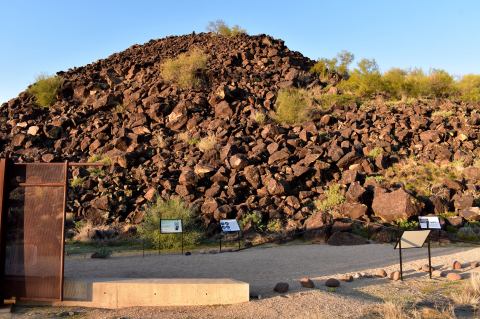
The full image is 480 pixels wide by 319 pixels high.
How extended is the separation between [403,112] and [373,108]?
217 cm

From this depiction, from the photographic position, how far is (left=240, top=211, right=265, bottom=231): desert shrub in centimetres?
1886

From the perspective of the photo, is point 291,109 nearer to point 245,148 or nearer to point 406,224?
point 245,148

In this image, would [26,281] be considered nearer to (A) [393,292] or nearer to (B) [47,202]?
(B) [47,202]

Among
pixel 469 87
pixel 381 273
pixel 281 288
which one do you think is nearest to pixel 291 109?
pixel 469 87

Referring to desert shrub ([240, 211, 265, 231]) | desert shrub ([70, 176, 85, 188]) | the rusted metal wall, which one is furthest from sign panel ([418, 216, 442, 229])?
desert shrub ([70, 176, 85, 188])

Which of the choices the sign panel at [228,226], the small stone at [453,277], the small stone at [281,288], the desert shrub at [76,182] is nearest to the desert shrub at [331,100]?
the desert shrub at [76,182]

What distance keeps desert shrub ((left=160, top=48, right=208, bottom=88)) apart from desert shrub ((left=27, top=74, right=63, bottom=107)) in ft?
27.9

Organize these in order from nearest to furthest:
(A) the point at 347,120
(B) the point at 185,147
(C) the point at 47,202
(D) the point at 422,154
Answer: (C) the point at 47,202 < (D) the point at 422,154 < (B) the point at 185,147 < (A) the point at 347,120

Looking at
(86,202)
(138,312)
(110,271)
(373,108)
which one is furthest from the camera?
(373,108)

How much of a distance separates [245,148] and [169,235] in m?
9.65

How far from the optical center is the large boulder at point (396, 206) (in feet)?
60.1

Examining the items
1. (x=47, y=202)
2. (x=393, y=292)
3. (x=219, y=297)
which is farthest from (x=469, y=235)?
(x=47, y=202)

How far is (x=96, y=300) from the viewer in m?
8.93

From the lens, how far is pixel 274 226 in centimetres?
1906
